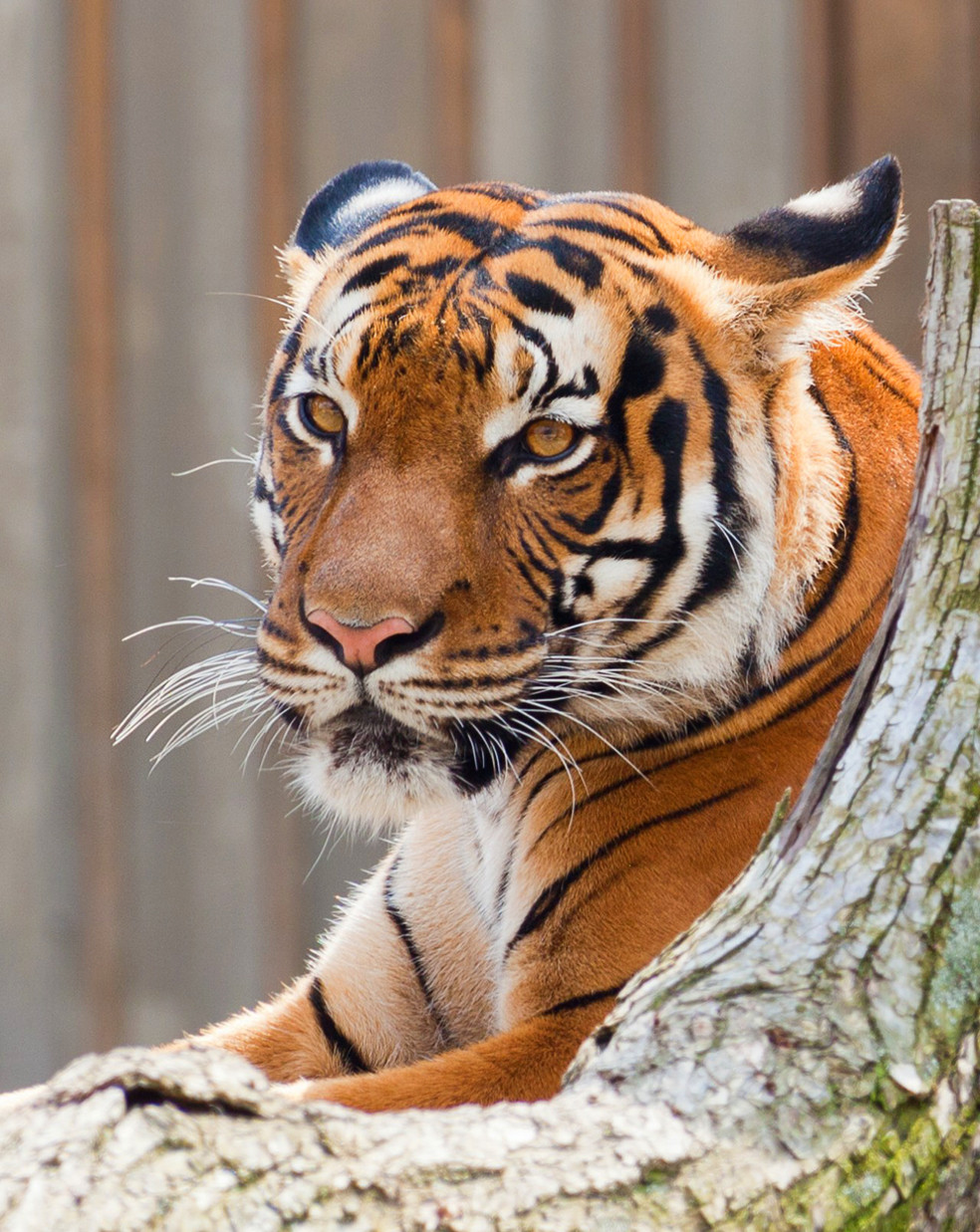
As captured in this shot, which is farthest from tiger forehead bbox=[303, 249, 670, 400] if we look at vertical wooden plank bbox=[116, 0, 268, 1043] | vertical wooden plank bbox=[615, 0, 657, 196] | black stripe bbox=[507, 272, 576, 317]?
vertical wooden plank bbox=[615, 0, 657, 196]

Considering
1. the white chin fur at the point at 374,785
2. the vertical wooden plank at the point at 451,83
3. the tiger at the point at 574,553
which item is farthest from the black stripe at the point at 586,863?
the vertical wooden plank at the point at 451,83

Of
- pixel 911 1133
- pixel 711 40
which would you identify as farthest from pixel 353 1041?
pixel 711 40

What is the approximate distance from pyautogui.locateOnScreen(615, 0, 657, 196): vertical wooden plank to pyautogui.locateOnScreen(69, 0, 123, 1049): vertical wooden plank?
0.84m

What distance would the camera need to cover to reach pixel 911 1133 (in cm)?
100

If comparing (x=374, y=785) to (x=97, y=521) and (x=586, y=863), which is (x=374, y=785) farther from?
(x=97, y=521)

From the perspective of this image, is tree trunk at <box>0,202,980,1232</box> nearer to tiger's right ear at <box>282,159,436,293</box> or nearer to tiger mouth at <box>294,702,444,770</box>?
tiger mouth at <box>294,702,444,770</box>

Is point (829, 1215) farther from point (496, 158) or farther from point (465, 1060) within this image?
point (496, 158)

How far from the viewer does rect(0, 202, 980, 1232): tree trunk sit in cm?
81

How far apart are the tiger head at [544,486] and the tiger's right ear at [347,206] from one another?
197 mm

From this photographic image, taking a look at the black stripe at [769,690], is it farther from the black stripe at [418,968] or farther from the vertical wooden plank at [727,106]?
the vertical wooden plank at [727,106]

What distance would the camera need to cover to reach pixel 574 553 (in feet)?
5.57

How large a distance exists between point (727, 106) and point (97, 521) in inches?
49.7

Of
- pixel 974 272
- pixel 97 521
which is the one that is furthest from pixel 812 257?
pixel 97 521

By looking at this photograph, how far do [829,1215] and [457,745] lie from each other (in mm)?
818
